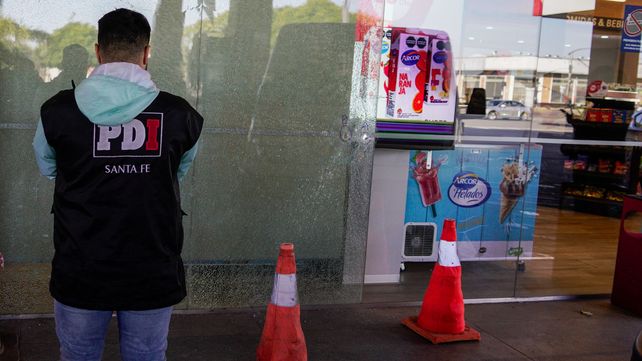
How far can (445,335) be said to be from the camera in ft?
17.5

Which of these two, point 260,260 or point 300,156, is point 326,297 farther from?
point 300,156

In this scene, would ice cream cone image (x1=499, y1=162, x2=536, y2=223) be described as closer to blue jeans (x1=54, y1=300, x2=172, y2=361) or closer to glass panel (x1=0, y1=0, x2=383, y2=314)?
glass panel (x1=0, y1=0, x2=383, y2=314)

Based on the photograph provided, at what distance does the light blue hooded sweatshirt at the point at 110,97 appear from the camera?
293cm

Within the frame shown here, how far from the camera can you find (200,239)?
575 centimetres

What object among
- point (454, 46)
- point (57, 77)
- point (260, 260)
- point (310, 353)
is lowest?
point (310, 353)

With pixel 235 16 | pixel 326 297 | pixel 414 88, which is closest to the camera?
pixel 235 16

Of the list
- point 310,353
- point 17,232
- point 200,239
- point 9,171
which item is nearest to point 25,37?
point 9,171

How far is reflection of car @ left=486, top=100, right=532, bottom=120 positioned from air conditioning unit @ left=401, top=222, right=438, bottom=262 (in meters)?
1.11

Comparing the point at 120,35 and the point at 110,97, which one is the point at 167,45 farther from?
the point at 110,97

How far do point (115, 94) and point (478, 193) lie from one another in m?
4.63

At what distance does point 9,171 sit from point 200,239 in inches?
55.3

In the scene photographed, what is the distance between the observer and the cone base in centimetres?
528

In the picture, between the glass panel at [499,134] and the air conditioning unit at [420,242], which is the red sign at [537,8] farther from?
the air conditioning unit at [420,242]

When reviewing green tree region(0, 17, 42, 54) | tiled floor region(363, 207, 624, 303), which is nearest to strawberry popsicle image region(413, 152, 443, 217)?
tiled floor region(363, 207, 624, 303)
